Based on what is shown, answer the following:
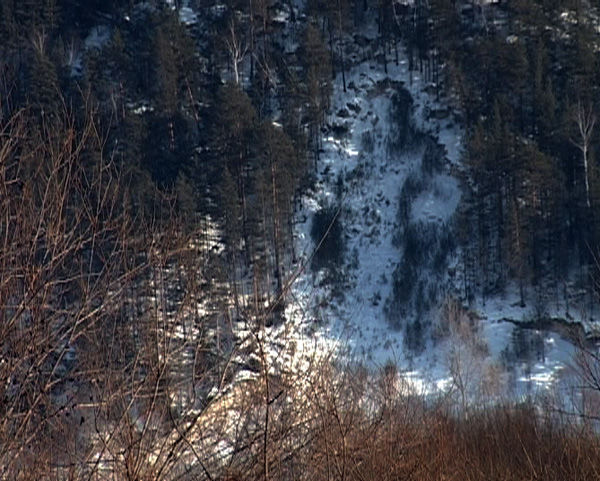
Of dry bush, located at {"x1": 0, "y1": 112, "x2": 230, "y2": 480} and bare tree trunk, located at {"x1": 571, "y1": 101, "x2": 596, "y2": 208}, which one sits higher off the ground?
bare tree trunk, located at {"x1": 571, "y1": 101, "x2": 596, "y2": 208}

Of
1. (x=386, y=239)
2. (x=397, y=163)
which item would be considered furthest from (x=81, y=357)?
(x=397, y=163)

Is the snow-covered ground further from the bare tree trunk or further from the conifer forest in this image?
the bare tree trunk

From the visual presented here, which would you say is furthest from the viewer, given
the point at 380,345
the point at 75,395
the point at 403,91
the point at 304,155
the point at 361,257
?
the point at 403,91

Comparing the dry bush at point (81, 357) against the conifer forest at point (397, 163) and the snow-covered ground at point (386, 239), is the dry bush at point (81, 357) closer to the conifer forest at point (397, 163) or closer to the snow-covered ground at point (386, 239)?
the conifer forest at point (397, 163)

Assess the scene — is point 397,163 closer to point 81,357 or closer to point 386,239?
point 386,239

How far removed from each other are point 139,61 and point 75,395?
38155 mm

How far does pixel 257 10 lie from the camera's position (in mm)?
44562

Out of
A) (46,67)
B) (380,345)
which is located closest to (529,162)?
(380,345)

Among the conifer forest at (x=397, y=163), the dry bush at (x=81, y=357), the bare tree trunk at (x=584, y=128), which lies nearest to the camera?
the dry bush at (x=81, y=357)

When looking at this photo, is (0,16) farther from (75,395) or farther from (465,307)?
(75,395)

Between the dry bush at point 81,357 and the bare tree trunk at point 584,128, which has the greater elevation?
the bare tree trunk at point 584,128

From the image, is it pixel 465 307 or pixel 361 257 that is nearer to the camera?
pixel 465 307

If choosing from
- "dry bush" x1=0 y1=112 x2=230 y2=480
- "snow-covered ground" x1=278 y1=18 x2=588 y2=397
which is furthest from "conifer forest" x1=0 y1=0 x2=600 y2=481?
"dry bush" x1=0 y1=112 x2=230 y2=480

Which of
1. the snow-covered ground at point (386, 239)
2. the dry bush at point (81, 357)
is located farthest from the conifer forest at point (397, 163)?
the dry bush at point (81, 357)
